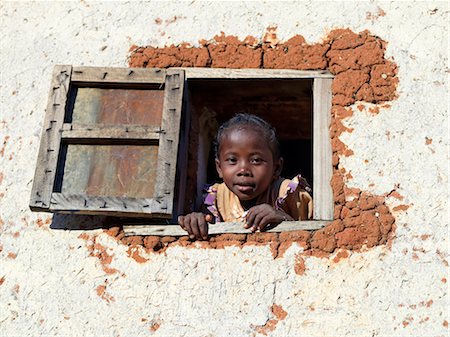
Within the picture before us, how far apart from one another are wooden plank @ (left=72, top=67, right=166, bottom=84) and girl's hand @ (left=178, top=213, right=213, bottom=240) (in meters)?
0.83

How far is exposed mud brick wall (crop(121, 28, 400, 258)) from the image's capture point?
14.8 feet

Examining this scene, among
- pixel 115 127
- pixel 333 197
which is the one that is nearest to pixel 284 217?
pixel 333 197

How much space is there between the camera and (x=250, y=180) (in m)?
5.14

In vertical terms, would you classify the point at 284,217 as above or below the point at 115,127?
below

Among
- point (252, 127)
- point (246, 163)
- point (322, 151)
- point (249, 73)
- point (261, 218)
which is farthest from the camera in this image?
point (252, 127)

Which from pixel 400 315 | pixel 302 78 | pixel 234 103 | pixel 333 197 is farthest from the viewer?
pixel 234 103

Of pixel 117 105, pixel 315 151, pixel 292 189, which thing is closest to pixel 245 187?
pixel 292 189

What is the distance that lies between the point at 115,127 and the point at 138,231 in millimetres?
578

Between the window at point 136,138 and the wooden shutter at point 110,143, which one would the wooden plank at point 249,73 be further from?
the wooden shutter at point 110,143

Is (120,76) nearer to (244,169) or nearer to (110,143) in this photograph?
(110,143)

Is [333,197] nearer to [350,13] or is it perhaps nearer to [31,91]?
[350,13]

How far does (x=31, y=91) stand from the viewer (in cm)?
521

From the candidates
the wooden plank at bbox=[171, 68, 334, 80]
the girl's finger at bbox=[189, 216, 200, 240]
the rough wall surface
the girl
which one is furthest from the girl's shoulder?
the girl's finger at bbox=[189, 216, 200, 240]

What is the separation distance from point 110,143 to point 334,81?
4.26 feet
